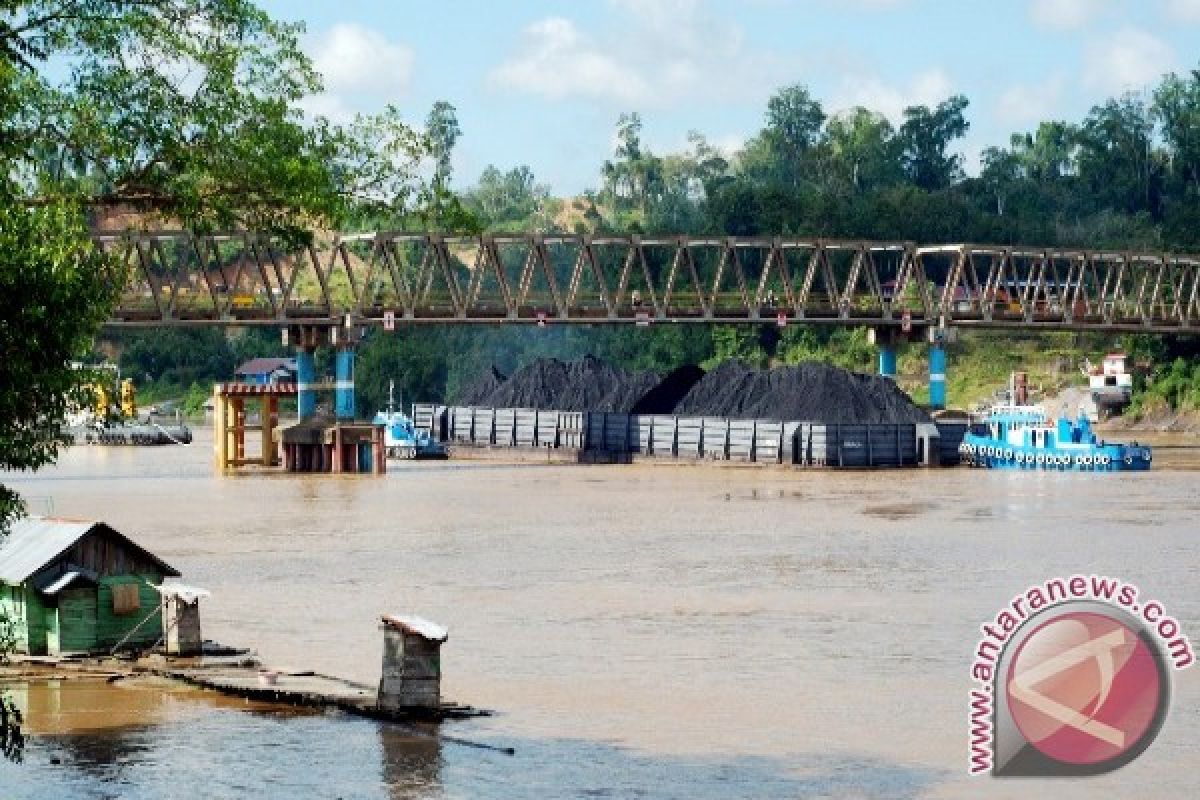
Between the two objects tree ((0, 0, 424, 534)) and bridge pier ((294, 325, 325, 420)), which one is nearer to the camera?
tree ((0, 0, 424, 534))

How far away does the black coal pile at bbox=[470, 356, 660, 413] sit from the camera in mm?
106000

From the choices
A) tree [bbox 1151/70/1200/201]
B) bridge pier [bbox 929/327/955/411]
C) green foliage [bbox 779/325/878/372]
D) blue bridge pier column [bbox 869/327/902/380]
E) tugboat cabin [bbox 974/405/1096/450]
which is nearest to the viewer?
tugboat cabin [bbox 974/405/1096/450]

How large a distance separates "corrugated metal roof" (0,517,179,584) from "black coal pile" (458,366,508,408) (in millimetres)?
81646

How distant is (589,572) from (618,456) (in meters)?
53.4

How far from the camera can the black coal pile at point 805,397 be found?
94.8 m

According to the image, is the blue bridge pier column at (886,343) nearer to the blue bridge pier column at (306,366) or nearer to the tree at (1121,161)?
the blue bridge pier column at (306,366)

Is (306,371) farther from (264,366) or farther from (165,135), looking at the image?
(165,135)

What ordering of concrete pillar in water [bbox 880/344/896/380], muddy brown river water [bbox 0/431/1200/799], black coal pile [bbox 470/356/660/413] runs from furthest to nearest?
concrete pillar in water [bbox 880/344/896/380], black coal pile [bbox 470/356/660/413], muddy brown river water [bbox 0/431/1200/799]

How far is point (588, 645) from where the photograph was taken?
116ft

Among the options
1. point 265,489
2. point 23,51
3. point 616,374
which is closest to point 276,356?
point 616,374

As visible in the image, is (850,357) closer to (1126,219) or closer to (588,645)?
(1126,219)

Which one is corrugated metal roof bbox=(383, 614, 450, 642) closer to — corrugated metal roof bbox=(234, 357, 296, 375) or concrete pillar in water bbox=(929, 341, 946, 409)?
concrete pillar in water bbox=(929, 341, 946, 409)

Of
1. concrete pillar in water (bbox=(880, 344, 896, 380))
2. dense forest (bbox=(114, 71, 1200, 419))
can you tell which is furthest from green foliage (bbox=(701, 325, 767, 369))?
concrete pillar in water (bbox=(880, 344, 896, 380))

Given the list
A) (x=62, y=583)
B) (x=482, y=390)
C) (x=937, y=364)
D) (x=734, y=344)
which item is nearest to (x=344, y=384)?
(x=482, y=390)
